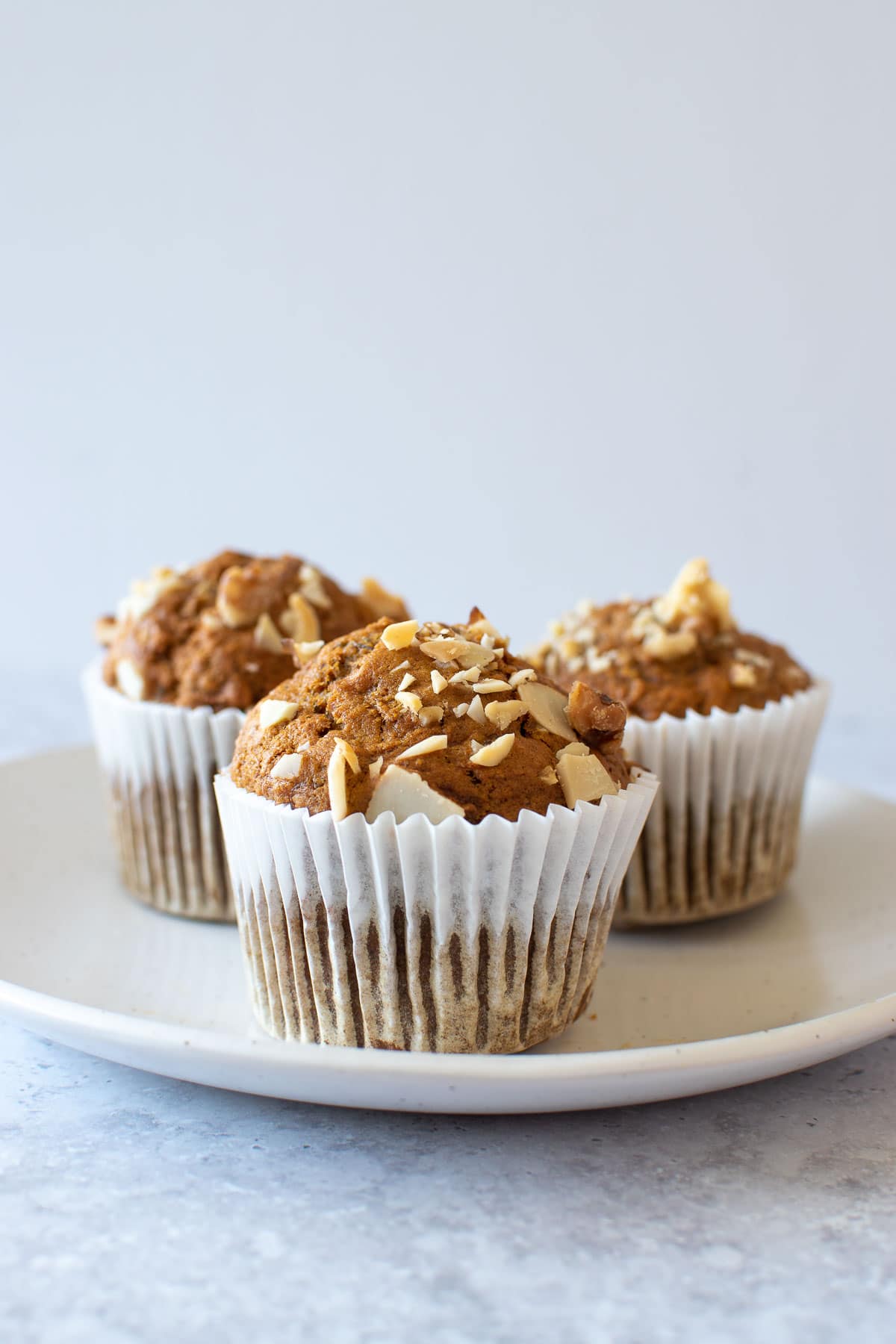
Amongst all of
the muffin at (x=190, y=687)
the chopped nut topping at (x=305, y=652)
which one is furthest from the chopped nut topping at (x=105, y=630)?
the chopped nut topping at (x=305, y=652)

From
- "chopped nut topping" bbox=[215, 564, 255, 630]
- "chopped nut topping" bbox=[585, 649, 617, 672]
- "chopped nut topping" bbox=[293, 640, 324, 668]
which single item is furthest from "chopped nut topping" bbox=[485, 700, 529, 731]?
"chopped nut topping" bbox=[215, 564, 255, 630]

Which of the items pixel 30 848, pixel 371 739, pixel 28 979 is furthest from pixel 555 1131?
pixel 30 848

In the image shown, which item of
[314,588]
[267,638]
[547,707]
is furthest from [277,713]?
[314,588]

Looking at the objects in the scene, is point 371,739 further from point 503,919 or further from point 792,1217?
point 792,1217

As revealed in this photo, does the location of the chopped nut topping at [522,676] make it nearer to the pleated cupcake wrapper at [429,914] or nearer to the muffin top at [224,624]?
the pleated cupcake wrapper at [429,914]

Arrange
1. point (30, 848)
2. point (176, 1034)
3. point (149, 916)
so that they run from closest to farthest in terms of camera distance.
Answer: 1. point (176, 1034)
2. point (149, 916)
3. point (30, 848)

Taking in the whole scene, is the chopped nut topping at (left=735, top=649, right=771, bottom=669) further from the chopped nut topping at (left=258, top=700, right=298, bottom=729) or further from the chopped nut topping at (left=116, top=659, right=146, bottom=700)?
the chopped nut topping at (left=116, top=659, right=146, bottom=700)
